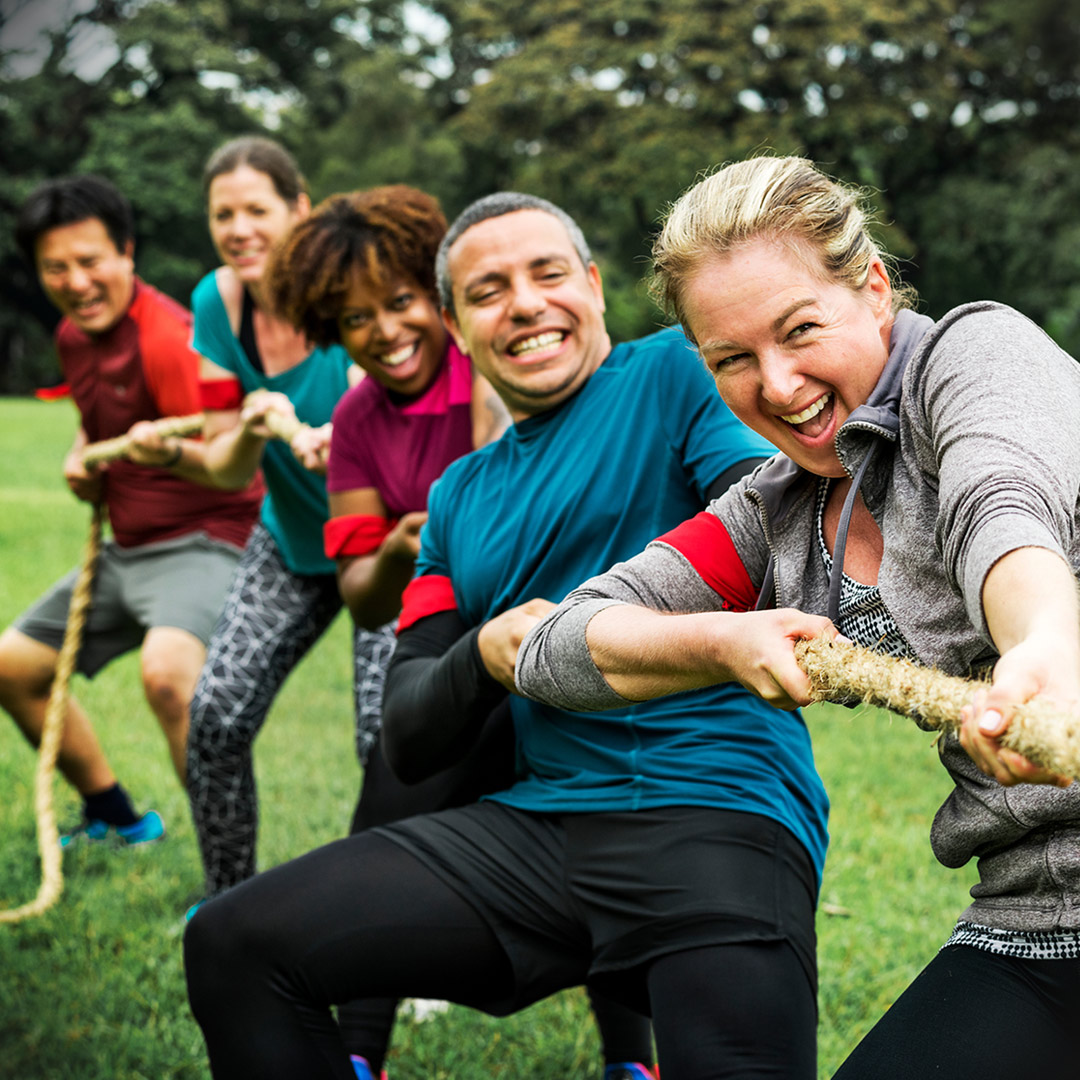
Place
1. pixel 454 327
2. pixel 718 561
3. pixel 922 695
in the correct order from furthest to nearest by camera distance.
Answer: pixel 454 327 < pixel 718 561 < pixel 922 695

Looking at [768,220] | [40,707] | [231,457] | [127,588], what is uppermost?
[768,220]

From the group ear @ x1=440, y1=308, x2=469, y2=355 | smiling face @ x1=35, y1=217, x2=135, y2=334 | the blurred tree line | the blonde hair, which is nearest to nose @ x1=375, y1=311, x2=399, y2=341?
ear @ x1=440, y1=308, x2=469, y2=355

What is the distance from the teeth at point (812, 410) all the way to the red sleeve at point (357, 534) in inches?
68.2

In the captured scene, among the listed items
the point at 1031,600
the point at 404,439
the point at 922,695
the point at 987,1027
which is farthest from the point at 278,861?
the point at 1031,600

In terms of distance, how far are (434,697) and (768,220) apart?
1.13 m

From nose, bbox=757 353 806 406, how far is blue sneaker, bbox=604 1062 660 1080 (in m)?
2.04

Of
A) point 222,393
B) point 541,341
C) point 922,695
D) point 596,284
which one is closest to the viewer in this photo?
point 922,695

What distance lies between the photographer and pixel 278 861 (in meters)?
4.76

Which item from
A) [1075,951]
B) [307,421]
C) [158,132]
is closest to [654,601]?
[1075,951]

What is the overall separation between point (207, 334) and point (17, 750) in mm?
2833

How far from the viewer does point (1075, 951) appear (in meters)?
1.70

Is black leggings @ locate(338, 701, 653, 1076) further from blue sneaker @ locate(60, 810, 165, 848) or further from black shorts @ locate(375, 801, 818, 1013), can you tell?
blue sneaker @ locate(60, 810, 165, 848)

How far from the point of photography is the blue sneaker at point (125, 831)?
5125 mm

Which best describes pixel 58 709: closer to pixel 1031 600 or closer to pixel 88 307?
pixel 88 307
